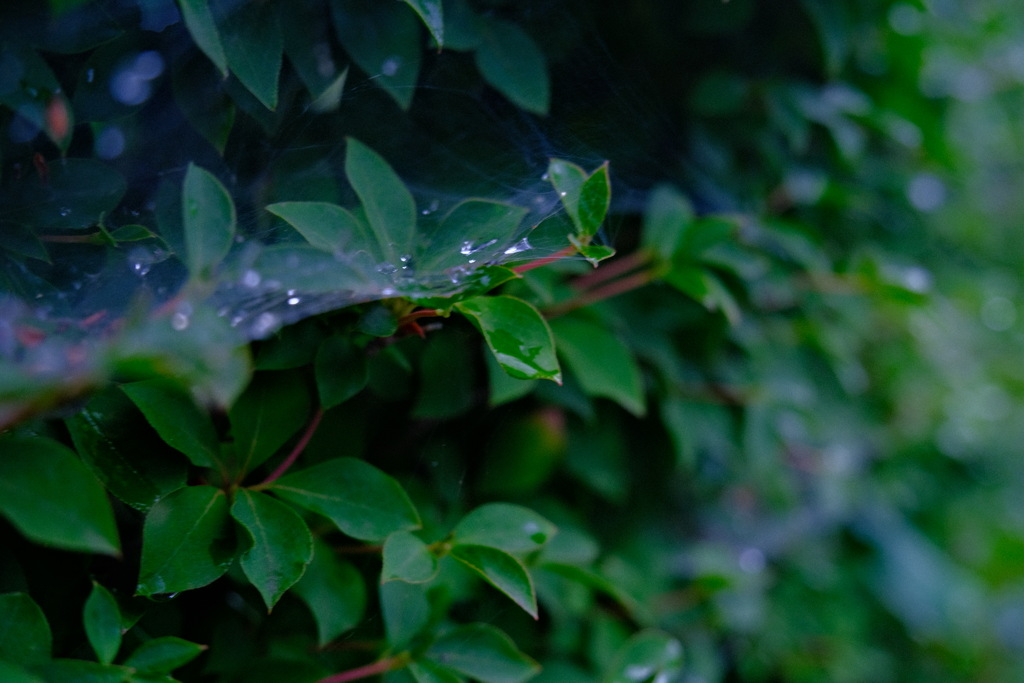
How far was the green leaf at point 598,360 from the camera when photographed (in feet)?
2.63

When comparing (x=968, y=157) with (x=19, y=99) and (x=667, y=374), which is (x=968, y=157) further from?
(x=19, y=99)

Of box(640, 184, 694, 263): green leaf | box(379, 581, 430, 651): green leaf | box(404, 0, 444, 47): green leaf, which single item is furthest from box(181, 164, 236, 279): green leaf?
box(640, 184, 694, 263): green leaf

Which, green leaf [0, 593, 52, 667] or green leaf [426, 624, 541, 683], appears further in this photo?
green leaf [426, 624, 541, 683]

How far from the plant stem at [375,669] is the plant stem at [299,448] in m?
0.19

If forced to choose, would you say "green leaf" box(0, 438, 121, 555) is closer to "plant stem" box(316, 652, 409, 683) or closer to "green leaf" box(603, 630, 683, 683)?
"plant stem" box(316, 652, 409, 683)

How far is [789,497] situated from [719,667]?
0.33m

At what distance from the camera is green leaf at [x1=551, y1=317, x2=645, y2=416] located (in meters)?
0.80

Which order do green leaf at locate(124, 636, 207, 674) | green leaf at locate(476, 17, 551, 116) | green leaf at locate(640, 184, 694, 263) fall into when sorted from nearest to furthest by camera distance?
green leaf at locate(124, 636, 207, 674), green leaf at locate(476, 17, 551, 116), green leaf at locate(640, 184, 694, 263)

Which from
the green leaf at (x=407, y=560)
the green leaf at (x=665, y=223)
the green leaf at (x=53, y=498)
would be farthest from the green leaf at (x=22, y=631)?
the green leaf at (x=665, y=223)

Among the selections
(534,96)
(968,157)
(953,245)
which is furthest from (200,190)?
(968,157)

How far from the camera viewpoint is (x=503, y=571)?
58cm

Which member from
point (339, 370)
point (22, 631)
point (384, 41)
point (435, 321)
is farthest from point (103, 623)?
point (384, 41)

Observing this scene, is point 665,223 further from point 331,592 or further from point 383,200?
point 331,592

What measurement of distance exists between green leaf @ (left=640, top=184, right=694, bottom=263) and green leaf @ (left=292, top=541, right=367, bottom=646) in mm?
510
